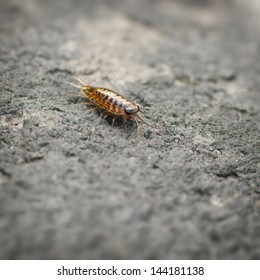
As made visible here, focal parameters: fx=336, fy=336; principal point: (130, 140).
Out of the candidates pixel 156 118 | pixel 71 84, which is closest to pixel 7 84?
pixel 71 84

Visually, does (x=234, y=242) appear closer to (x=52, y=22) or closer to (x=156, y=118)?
(x=156, y=118)

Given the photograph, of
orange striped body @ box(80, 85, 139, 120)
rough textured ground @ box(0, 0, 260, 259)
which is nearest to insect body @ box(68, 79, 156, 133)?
orange striped body @ box(80, 85, 139, 120)

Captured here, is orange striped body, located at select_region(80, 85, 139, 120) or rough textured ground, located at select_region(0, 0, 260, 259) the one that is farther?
orange striped body, located at select_region(80, 85, 139, 120)

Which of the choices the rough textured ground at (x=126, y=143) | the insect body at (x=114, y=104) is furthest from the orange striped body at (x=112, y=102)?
the rough textured ground at (x=126, y=143)

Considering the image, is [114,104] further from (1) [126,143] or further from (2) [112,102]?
(1) [126,143]

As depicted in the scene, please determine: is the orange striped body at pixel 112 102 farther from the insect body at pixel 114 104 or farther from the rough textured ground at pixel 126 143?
the rough textured ground at pixel 126 143

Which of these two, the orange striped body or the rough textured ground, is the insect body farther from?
the rough textured ground

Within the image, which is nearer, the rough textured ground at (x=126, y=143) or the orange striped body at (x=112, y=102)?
the rough textured ground at (x=126, y=143)
